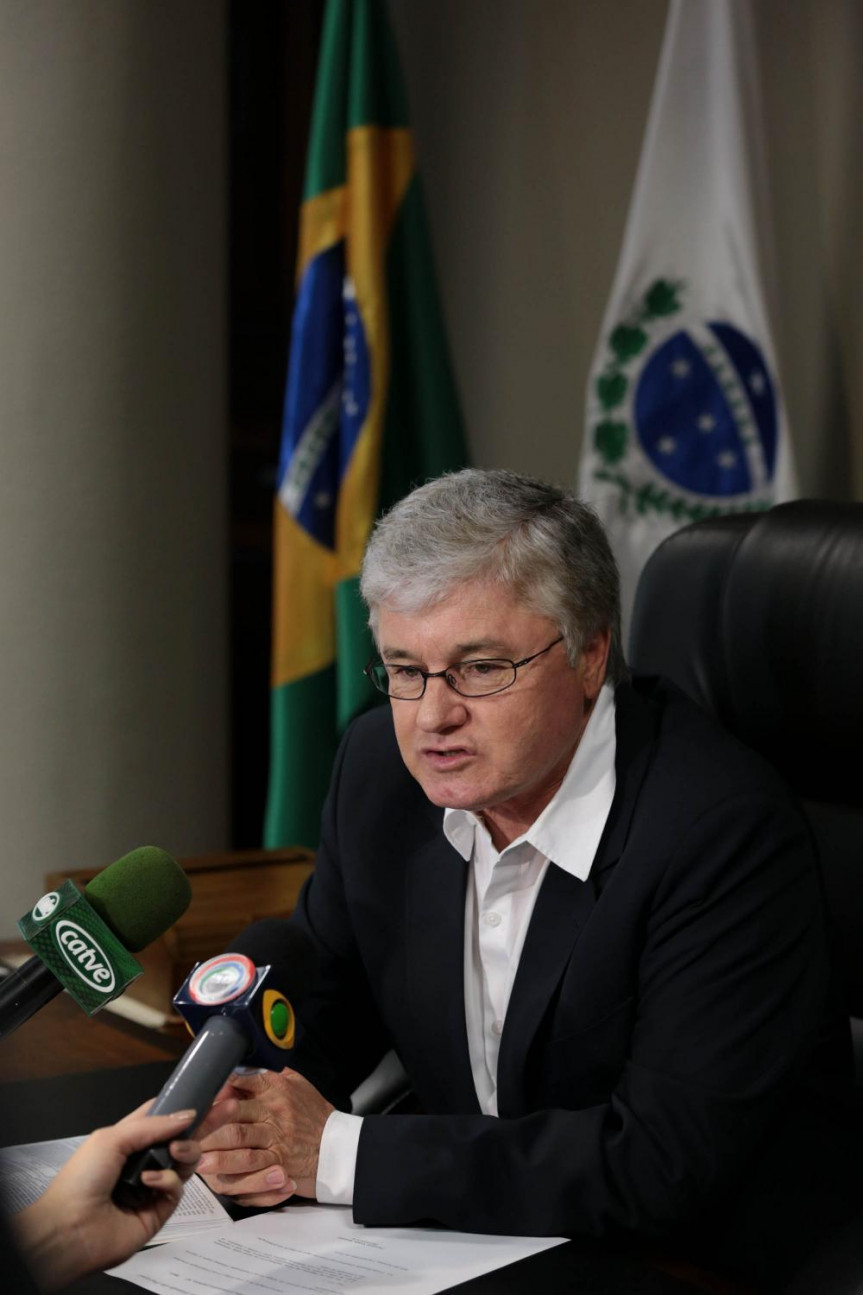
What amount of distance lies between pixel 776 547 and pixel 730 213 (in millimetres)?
1293

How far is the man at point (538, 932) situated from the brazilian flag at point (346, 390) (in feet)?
Answer: 5.68

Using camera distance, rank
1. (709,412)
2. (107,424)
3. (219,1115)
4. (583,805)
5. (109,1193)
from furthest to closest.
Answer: (107,424), (709,412), (583,805), (219,1115), (109,1193)

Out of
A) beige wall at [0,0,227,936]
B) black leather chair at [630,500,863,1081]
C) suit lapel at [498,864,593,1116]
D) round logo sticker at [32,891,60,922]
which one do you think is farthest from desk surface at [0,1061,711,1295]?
beige wall at [0,0,227,936]

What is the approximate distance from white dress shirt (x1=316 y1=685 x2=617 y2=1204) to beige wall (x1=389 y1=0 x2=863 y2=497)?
5.30ft

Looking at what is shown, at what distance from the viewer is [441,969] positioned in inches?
62.6

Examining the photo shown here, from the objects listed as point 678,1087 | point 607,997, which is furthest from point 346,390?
point 678,1087

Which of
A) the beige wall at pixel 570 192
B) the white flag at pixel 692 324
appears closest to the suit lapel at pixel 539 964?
the white flag at pixel 692 324

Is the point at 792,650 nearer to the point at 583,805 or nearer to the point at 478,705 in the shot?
the point at 583,805

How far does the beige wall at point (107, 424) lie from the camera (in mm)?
3236

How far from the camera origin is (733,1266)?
52.4 inches

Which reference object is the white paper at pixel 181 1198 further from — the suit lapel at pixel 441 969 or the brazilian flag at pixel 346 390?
the brazilian flag at pixel 346 390

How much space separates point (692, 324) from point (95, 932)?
216 cm

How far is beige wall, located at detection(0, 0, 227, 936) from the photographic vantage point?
3236mm

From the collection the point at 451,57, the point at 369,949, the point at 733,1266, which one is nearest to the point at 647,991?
the point at 733,1266
